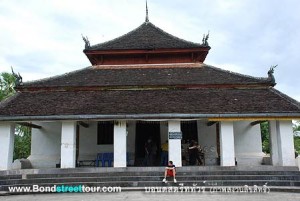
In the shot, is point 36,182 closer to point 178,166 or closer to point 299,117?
point 178,166

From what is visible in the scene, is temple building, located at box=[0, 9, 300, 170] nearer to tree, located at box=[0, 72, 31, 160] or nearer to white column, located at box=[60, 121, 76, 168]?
white column, located at box=[60, 121, 76, 168]

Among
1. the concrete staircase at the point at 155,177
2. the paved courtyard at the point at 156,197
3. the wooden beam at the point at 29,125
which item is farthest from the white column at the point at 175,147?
the wooden beam at the point at 29,125

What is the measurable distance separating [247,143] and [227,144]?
9.07ft

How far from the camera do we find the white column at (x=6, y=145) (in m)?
11.9

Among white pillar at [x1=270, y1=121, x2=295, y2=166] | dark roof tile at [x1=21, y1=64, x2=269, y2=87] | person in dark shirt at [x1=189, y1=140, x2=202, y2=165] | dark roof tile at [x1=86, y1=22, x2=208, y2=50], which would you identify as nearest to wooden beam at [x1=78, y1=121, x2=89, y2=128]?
dark roof tile at [x1=21, y1=64, x2=269, y2=87]

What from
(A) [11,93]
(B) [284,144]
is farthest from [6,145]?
(A) [11,93]

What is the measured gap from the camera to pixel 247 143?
47.0ft

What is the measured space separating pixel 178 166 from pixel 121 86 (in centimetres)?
425

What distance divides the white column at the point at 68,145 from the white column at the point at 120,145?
64.2 inches

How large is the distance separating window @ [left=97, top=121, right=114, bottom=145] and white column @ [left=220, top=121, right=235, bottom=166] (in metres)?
5.27

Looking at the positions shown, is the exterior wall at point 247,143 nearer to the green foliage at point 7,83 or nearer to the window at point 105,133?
the window at point 105,133

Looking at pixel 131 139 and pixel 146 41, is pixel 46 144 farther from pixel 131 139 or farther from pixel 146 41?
pixel 146 41

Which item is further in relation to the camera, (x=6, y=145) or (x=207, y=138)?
(x=207, y=138)

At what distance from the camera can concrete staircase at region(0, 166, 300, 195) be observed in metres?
10.3
